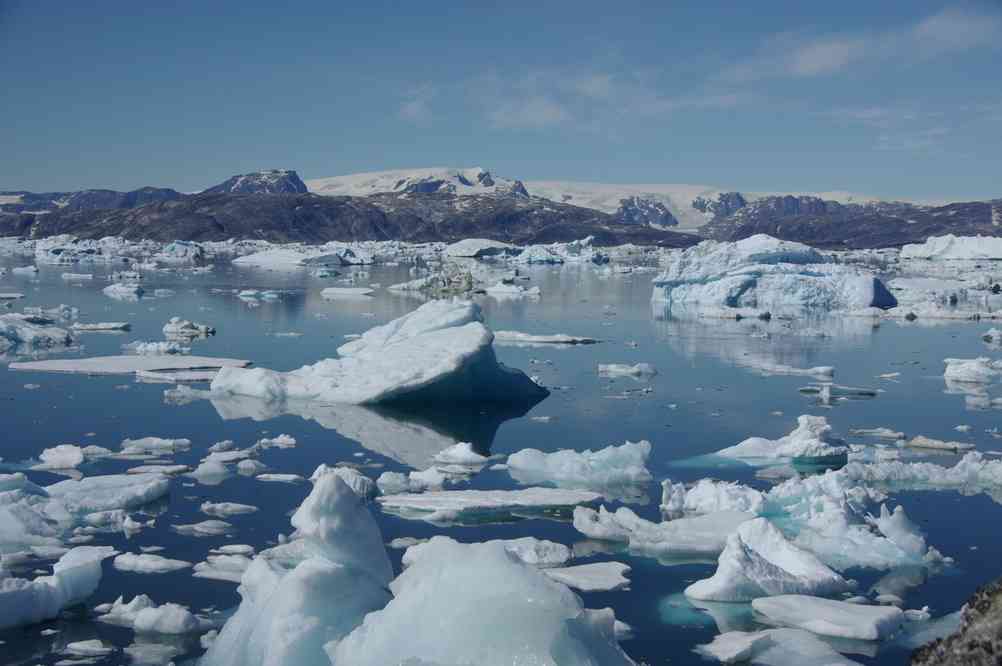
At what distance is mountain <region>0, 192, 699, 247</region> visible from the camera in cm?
7356

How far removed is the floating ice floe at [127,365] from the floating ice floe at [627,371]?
4.90 meters

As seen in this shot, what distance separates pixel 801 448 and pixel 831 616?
145 inches

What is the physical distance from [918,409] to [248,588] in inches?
347

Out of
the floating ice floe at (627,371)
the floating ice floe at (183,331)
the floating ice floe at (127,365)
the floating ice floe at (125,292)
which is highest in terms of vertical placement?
the floating ice floe at (125,292)

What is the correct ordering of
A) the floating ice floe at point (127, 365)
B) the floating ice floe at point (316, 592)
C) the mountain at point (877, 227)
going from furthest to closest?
1. the mountain at point (877, 227)
2. the floating ice floe at point (127, 365)
3. the floating ice floe at point (316, 592)

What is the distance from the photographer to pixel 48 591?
4.74 meters

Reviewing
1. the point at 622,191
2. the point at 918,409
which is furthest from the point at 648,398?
the point at 622,191

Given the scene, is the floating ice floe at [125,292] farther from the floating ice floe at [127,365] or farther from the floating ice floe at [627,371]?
the floating ice floe at [627,371]

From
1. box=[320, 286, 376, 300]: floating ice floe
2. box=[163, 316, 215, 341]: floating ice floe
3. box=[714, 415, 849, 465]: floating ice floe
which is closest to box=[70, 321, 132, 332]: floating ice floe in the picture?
box=[163, 316, 215, 341]: floating ice floe

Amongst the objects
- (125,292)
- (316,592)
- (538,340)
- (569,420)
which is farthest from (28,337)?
(316,592)

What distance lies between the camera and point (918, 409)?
432 inches

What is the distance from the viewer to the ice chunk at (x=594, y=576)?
17.2 ft

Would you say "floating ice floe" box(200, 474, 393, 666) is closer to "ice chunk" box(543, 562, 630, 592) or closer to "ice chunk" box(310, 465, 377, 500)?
"ice chunk" box(543, 562, 630, 592)

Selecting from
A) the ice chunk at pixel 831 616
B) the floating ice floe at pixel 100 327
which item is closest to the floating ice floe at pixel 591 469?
the ice chunk at pixel 831 616
